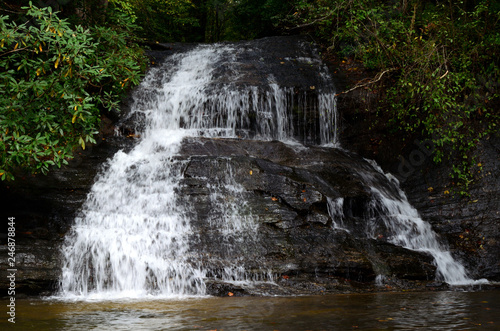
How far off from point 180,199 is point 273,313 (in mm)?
3790

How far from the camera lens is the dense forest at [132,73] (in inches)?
244

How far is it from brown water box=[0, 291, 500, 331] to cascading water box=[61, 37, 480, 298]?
3.26ft

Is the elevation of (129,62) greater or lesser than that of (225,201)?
greater

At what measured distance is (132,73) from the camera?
7.82 m

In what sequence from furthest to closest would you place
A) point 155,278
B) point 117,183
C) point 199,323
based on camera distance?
point 117,183 < point 155,278 < point 199,323

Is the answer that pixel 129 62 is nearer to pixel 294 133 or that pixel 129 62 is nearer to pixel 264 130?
pixel 264 130

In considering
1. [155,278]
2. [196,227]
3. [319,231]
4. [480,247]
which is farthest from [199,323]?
[480,247]

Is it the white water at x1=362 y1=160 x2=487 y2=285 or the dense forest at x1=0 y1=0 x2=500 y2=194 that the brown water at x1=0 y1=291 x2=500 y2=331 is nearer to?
the white water at x1=362 y1=160 x2=487 y2=285

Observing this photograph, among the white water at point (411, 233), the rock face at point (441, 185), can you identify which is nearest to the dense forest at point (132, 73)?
the rock face at point (441, 185)

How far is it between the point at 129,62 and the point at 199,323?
216 inches

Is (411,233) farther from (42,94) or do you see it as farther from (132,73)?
(42,94)

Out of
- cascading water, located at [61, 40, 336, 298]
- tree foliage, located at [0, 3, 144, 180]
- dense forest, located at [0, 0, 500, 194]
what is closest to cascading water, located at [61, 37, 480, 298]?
cascading water, located at [61, 40, 336, 298]

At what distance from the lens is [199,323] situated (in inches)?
161

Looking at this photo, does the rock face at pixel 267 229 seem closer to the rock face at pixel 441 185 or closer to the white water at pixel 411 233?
the white water at pixel 411 233
